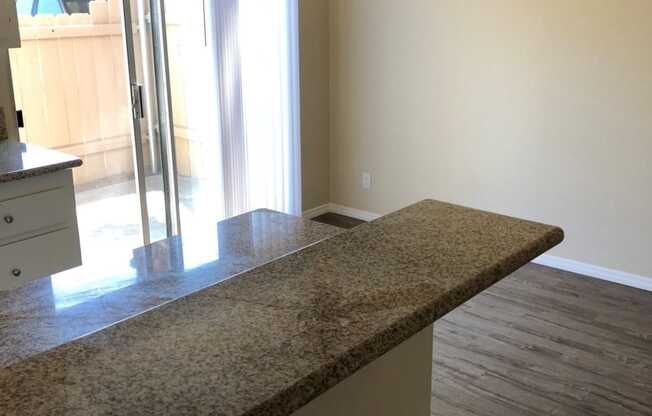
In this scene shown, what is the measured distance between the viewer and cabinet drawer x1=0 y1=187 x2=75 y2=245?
2586mm

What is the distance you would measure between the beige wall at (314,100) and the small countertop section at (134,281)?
9.53ft

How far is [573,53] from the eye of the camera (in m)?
3.67

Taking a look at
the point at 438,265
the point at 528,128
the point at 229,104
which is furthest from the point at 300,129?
the point at 438,265

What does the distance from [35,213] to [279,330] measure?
207 cm

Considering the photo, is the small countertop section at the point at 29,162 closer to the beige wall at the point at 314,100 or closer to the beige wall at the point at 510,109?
the beige wall at the point at 314,100

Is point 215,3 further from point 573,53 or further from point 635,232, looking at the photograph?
point 635,232

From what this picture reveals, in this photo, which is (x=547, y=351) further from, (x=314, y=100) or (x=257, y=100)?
(x=314, y=100)

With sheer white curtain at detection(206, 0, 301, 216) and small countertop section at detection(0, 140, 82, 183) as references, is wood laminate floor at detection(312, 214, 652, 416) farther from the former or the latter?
small countertop section at detection(0, 140, 82, 183)

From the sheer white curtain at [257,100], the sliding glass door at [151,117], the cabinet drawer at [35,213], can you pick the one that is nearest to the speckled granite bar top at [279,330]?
the cabinet drawer at [35,213]

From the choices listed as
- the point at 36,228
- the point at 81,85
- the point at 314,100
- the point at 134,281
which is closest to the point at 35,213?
the point at 36,228

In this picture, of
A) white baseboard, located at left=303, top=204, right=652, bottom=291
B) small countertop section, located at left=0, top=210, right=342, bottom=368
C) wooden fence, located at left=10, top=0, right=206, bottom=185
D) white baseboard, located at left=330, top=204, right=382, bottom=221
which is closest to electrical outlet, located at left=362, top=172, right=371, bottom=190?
white baseboard, located at left=330, top=204, right=382, bottom=221

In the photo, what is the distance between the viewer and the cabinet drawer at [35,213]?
2586 millimetres

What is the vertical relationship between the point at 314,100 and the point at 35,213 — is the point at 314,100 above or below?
above

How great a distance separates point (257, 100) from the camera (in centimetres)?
430
